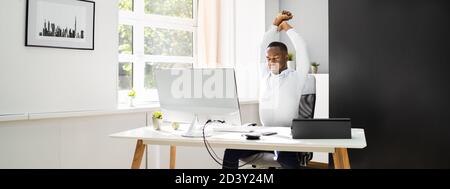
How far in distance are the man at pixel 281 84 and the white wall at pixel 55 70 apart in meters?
1.20

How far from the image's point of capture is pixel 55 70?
3090 mm

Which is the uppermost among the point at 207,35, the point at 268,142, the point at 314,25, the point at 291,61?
the point at 314,25

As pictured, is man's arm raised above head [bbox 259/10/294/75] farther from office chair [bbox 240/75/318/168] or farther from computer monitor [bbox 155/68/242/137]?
computer monitor [bbox 155/68/242/137]

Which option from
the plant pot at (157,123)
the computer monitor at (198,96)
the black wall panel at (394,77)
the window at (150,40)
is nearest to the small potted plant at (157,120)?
the plant pot at (157,123)

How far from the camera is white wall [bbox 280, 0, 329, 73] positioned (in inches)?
183

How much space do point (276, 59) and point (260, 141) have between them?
0.94 meters

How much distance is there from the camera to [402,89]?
3.42 meters

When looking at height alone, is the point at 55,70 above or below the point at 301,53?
below

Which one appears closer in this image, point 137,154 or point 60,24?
point 137,154

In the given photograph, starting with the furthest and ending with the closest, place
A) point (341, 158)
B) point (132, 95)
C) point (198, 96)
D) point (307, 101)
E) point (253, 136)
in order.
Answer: point (132, 95) < point (307, 101) < point (198, 96) < point (253, 136) < point (341, 158)

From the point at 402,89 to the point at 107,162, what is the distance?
8.01ft

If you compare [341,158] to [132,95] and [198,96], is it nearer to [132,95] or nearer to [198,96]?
[198,96]

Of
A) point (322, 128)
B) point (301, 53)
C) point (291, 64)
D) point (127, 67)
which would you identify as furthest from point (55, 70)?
point (291, 64)

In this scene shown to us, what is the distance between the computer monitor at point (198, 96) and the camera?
7.90ft
